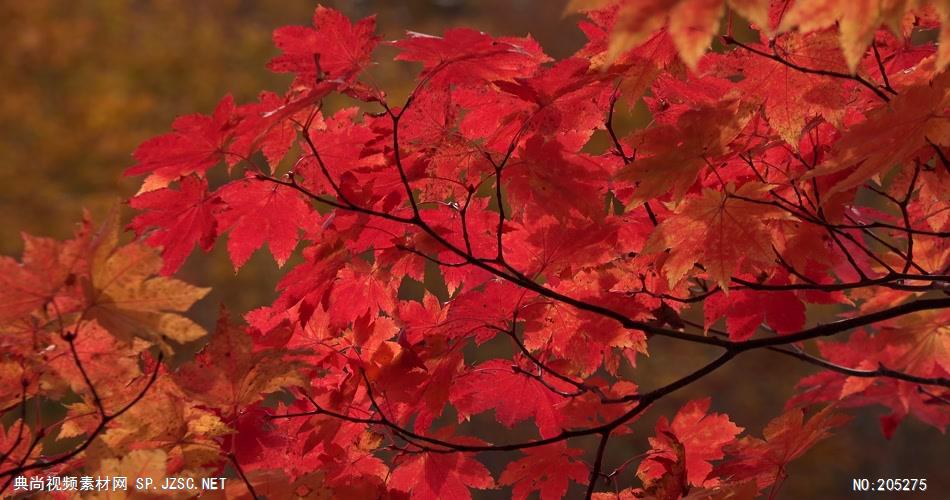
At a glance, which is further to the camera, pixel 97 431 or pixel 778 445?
pixel 778 445

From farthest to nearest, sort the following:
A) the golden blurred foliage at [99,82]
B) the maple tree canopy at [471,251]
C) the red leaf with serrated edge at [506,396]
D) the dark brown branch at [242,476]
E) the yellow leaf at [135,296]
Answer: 1. the golden blurred foliage at [99,82]
2. the red leaf with serrated edge at [506,396]
3. the dark brown branch at [242,476]
4. the maple tree canopy at [471,251]
5. the yellow leaf at [135,296]

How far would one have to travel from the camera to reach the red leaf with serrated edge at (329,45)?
1.06m

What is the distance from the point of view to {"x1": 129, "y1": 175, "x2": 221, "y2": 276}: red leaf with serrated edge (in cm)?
120

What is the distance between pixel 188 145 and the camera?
114cm

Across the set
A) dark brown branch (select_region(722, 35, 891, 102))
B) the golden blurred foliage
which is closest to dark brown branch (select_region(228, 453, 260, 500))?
dark brown branch (select_region(722, 35, 891, 102))

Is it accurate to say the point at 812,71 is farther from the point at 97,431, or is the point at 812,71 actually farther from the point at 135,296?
the point at 97,431

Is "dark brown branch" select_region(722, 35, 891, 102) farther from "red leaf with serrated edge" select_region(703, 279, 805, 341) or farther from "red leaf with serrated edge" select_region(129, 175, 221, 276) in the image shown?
"red leaf with serrated edge" select_region(129, 175, 221, 276)

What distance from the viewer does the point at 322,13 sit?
3.48 feet

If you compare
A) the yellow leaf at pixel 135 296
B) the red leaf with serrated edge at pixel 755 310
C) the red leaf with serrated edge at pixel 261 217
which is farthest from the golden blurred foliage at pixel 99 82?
the yellow leaf at pixel 135 296

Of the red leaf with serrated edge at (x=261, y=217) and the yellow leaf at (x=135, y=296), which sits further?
the red leaf with serrated edge at (x=261, y=217)

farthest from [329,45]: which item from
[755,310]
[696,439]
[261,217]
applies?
[696,439]

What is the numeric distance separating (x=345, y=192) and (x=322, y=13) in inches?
9.6

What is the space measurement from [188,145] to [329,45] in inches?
9.4

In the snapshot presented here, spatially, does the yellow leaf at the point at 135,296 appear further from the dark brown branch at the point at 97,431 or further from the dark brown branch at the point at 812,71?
the dark brown branch at the point at 812,71
